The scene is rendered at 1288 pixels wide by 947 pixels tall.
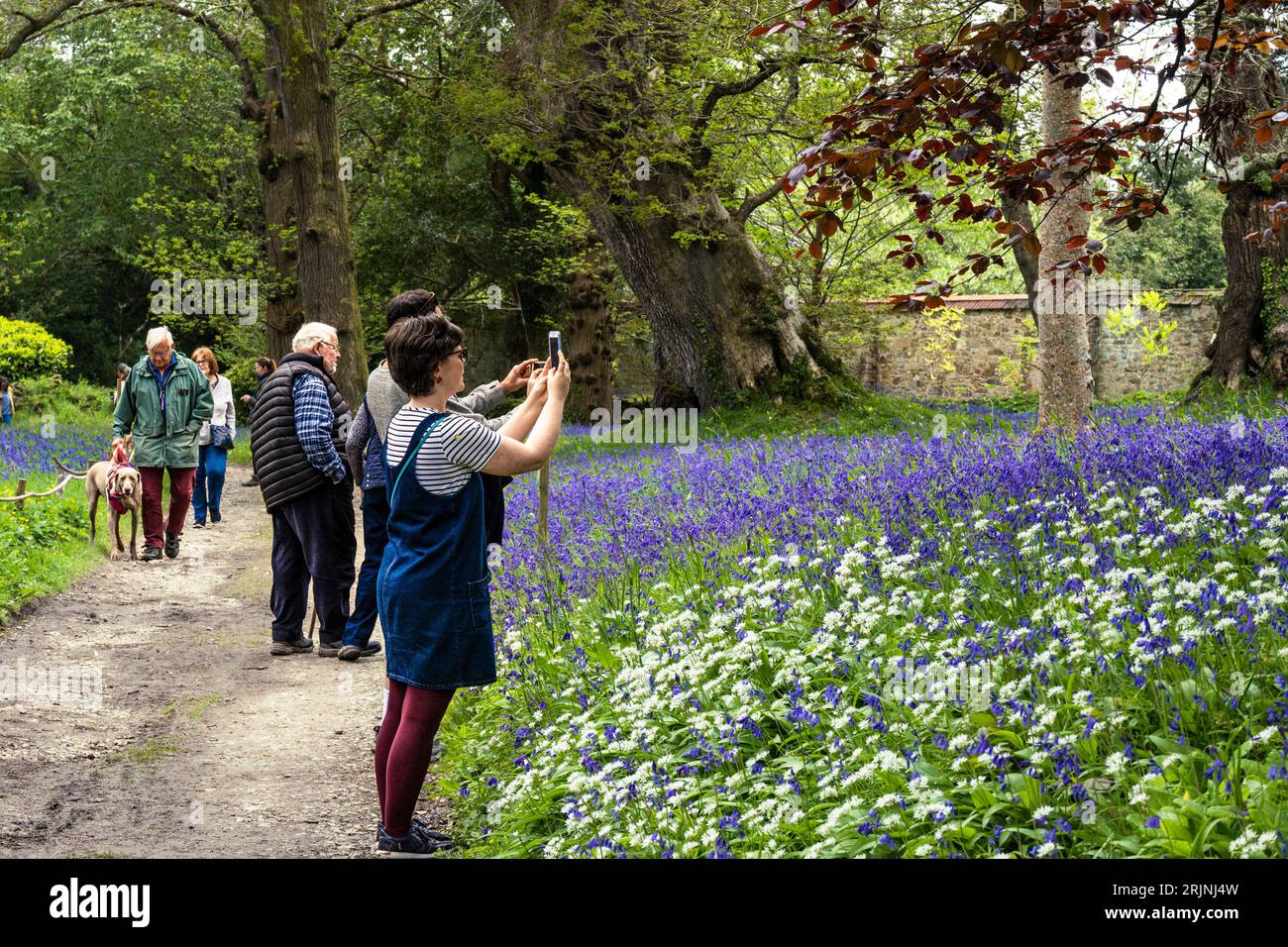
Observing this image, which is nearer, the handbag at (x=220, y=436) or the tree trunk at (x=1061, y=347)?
the tree trunk at (x=1061, y=347)

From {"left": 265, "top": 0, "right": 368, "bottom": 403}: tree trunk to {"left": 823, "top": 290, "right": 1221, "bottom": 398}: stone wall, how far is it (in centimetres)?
1513

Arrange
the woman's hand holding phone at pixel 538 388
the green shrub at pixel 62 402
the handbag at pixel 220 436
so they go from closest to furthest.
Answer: the woman's hand holding phone at pixel 538 388
the handbag at pixel 220 436
the green shrub at pixel 62 402

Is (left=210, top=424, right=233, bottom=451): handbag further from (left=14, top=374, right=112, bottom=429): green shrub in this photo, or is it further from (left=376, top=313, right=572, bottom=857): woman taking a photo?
(left=376, top=313, right=572, bottom=857): woman taking a photo

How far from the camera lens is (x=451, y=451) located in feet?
15.5

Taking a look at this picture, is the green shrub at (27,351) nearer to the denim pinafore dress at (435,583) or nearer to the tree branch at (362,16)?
the tree branch at (362,16)

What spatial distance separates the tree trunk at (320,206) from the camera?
18.4m

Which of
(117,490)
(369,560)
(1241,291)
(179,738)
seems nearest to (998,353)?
(1241,291)

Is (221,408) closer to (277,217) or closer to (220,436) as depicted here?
(220,436)

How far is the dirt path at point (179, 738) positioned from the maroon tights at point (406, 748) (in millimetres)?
344

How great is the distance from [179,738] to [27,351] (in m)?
24.9

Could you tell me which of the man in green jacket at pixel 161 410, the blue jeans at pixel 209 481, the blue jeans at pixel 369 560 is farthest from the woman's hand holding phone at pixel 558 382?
the blue jeans at pixel 209 481

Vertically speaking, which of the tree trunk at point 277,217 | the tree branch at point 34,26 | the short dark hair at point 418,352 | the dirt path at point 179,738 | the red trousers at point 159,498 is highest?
the tree branch at point 34,26
